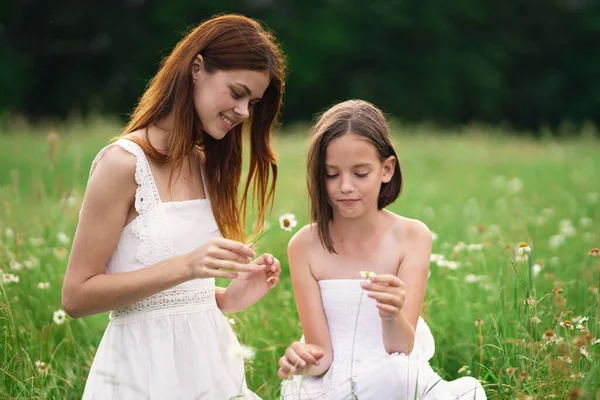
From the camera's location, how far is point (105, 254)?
7.43ft

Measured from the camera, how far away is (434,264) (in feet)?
13.3

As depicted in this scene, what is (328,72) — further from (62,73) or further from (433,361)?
(433,361)

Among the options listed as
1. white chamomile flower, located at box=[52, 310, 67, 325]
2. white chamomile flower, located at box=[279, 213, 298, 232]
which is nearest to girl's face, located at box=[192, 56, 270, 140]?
white chamomile flower, located at box=[279, 213, 298, 232]

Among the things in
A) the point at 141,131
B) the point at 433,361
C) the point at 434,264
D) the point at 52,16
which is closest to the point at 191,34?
the point at 141,131

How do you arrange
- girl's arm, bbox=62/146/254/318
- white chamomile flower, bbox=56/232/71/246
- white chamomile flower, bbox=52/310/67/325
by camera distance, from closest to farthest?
girl's arm, bbox=62/146/254/318 → white chamomile flower, bbox=52/310/67/325 → white chamomile flower, bbox=56/232/71/246

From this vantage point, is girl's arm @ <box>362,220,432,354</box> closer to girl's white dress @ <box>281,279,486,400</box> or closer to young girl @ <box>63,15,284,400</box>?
girl's white dress @ <box>281,279,486,400</box>

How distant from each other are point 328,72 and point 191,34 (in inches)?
951

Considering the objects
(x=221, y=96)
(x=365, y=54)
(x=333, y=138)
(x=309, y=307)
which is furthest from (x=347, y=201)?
(x=365, y=54)

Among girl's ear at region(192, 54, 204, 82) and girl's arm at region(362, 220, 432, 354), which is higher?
girl's ear at region(192, 54, 204, 82)

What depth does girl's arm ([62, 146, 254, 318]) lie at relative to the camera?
7.18ft

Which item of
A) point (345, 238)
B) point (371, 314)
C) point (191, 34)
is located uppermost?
point (191, 34)

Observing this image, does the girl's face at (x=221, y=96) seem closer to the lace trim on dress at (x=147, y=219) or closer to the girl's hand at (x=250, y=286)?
the lace trim on dress at (x=147, y=219)

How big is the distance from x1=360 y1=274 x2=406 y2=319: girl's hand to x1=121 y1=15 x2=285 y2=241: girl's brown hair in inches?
25.0

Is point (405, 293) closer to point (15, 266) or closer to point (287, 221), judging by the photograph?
point (287, 221)
